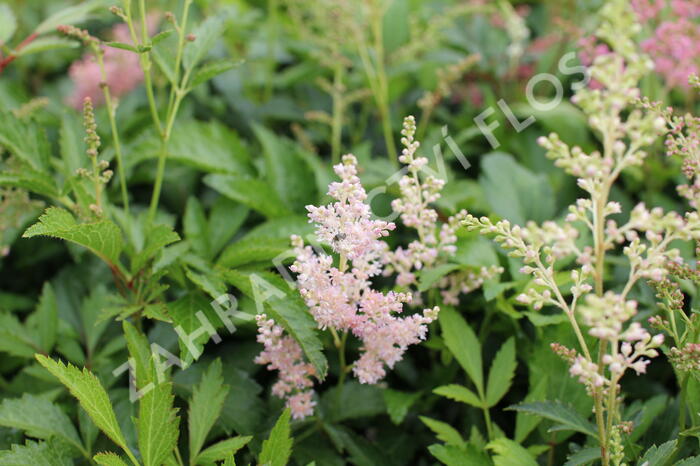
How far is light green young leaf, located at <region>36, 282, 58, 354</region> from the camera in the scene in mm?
1301

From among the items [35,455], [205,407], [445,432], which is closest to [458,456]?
[445,432]

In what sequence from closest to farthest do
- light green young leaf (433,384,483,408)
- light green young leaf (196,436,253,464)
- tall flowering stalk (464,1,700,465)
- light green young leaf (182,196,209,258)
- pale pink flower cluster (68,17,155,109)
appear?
tall flowering stalk (464,1,700,465) < light green young leaf (196,436,253,464) < light green young leaf (433,384,483,408) < light green young leaf (182,196,209,258) < pale pink flower cluster (68,17,155,109)

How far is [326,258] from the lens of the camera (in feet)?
3.20

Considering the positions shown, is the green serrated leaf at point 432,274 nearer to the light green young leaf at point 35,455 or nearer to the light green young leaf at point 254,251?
the light green young leaf at point 254,251

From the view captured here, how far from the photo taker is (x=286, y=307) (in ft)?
3.43

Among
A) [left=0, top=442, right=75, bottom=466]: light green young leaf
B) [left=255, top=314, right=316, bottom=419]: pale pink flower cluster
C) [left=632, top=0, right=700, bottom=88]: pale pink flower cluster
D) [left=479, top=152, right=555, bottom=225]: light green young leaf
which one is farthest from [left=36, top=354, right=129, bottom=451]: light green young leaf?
[left=632, top=0, right=700, bottom=88]: pale pink flower cluster

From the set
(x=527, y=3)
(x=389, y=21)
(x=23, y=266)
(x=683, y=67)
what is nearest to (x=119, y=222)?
(x=23, y=266)

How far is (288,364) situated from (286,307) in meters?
0.11

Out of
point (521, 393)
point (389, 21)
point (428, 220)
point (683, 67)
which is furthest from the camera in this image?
point (389, 21)

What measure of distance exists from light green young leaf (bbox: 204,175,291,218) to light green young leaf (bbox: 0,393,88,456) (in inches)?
22.3

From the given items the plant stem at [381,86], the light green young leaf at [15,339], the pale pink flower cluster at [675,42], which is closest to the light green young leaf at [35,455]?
the light green young leaf at [15,339]

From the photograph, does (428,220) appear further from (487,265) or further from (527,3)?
(527,3)

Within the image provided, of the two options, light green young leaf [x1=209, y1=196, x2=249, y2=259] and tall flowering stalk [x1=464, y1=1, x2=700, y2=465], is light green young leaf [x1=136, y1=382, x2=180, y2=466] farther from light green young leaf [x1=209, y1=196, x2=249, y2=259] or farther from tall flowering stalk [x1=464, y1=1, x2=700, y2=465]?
tall flowering stalk [x1=464, y1=1, x2=700, y2=465]

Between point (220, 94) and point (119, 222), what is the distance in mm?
910
